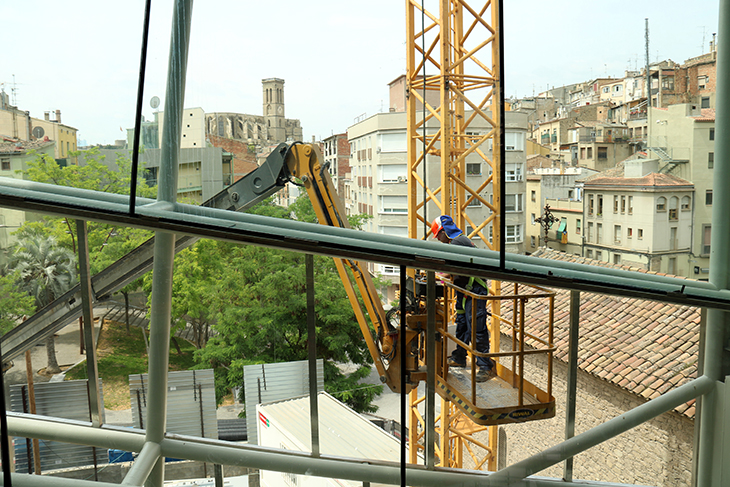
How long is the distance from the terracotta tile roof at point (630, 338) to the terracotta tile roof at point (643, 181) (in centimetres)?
60

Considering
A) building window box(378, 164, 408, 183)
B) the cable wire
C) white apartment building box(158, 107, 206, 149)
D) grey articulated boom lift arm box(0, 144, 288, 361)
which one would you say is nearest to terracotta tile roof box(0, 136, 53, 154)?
the cable wire

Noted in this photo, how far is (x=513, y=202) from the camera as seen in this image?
2895mm

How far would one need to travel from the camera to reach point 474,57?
2.88 m

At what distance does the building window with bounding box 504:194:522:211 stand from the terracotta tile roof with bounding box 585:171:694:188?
1.58ft

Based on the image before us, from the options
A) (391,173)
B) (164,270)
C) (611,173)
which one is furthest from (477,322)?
(164,270)

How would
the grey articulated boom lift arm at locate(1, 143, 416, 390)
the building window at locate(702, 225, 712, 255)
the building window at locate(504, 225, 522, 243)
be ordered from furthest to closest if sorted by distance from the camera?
the building window at locate(504, 225, 522, 243)
the building window at locate(702, 225, 712, 255)
the grey articulated boom lift arm at locate(1, 143, 416, 390)

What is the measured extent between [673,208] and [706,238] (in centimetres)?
24

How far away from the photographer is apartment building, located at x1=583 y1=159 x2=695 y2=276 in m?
2.72

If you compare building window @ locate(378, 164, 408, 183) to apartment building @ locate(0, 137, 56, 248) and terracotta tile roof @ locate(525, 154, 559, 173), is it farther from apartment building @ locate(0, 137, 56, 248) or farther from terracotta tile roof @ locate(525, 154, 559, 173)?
apartment building @ locate(0, 137, 56, 248)

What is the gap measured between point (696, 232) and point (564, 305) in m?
3.31

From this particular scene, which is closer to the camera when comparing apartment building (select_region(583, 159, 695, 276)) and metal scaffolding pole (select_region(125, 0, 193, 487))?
metal scaffolding pole (select_region(125, 0, 193, 487))

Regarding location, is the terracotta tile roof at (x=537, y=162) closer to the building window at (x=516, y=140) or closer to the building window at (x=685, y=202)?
the building window at (x=516, y=140)

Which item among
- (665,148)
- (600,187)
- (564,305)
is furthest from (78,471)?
(564,305)

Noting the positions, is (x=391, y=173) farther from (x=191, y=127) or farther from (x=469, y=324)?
(x=469, y=324)
